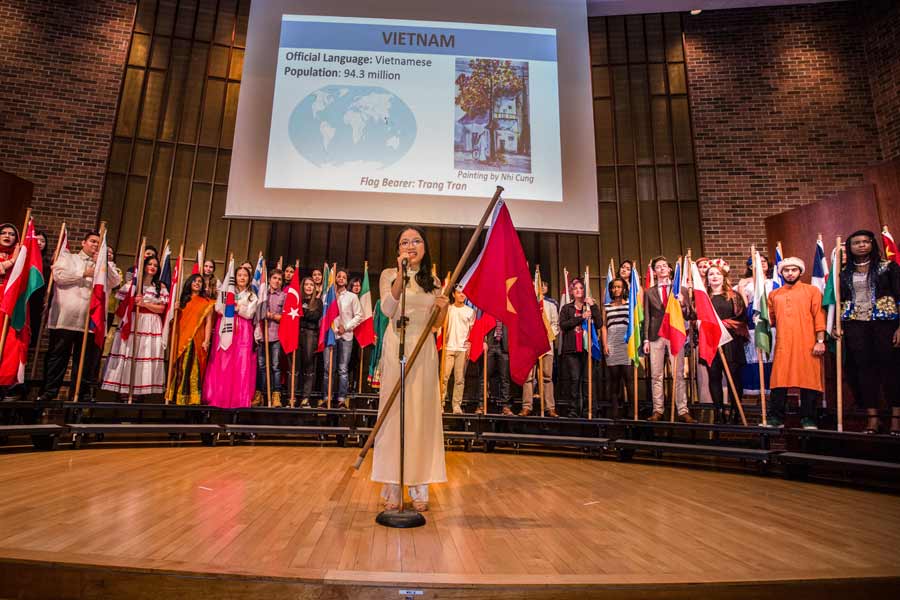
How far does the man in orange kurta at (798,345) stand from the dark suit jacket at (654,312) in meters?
0.84

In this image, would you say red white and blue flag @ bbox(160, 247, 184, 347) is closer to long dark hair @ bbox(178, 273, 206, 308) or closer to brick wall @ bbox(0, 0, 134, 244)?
long dark hair @ bbox(178, 273, 206, 308)

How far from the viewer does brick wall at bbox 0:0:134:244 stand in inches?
287

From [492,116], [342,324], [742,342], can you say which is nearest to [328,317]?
[342,324]

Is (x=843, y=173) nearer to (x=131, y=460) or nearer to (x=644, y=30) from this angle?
(x=644, y=30)

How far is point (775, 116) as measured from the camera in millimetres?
7887

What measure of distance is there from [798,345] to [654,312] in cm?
128

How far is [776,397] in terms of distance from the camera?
4648 mm

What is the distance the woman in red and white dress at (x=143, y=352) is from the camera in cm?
527

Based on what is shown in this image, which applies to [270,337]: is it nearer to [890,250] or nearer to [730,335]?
[730,335]

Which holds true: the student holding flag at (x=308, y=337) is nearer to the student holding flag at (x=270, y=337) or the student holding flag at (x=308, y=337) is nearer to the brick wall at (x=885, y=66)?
the student holding flag at (x=270, y=337)

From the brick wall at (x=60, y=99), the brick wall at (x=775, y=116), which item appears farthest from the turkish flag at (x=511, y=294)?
the brick wall at (x=60, y=99)

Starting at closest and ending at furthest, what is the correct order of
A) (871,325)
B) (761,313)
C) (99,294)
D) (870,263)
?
(871,325) → (870,263) → (761,313) → (99,294)

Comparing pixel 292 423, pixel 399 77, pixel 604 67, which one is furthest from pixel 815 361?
pixel 604 67

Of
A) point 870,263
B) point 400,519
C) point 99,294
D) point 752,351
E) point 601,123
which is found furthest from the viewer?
point 601,123
